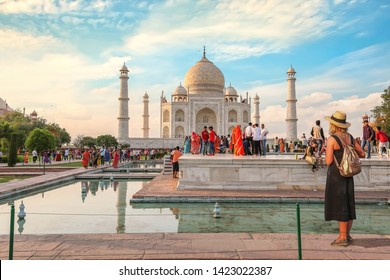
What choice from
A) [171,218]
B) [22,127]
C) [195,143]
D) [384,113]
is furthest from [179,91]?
[171,218]

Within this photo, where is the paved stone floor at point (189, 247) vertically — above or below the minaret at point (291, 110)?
below

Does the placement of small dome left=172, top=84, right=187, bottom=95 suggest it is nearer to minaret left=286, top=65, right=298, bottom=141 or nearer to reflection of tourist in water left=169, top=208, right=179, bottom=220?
minaret left=286, top=65, right=298, bottom=141

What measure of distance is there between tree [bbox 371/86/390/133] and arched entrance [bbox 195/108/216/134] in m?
20.0

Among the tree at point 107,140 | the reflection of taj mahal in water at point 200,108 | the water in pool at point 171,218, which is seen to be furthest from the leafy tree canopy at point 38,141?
the reflection of taj mahal in water at point 200,108

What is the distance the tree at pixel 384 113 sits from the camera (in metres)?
26.6

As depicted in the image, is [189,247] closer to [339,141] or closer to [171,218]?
[339,141]

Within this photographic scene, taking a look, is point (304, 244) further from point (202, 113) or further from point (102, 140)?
point (202, 113)

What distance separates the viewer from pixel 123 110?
126 ft

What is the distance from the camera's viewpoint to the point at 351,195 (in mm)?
3617

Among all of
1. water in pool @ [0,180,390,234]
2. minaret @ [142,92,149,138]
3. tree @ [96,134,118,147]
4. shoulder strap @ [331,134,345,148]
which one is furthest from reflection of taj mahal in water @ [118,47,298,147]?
shoulder strap @ [331,134,345,148]

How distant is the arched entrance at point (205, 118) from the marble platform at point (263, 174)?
118 ft

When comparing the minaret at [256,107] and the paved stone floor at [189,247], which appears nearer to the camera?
the paved stone floor at [189,247]

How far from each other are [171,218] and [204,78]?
1584 inches

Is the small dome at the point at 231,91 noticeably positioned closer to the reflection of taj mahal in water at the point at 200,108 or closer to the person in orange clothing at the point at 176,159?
the reflection of taj mahal in water at the point at 200,108
